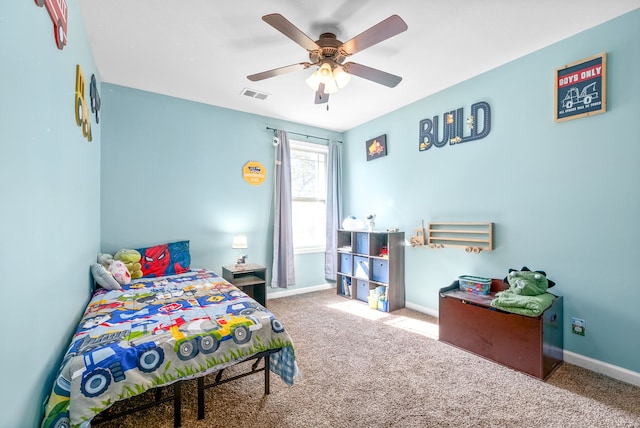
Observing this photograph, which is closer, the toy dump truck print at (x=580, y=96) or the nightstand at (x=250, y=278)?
the toy dump truck print at (x=580, y=96)

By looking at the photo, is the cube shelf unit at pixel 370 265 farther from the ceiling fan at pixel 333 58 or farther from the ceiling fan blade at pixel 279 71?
the ceiling fan blade at pixel 279 71

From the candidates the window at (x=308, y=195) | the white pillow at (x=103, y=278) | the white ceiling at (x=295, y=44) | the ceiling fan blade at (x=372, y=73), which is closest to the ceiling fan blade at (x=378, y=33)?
the ceiling fan blade at (x=372, y=73)

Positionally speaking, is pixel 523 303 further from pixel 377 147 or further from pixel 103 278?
pixel 103 278

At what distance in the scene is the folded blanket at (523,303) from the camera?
83.1 inches

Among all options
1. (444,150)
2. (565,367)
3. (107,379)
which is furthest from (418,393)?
(444,150)

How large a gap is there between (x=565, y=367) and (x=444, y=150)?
228cm

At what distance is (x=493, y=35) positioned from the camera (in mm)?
2305

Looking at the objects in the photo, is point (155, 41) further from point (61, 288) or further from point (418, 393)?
point (418, 393)

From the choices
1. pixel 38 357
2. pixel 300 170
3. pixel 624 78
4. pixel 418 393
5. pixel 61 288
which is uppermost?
pixel 624 78

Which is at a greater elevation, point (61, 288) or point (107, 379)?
point (61, 288)

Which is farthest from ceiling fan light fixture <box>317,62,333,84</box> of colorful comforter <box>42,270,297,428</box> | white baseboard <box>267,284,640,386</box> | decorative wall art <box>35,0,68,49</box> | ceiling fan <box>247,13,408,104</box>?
white baseboard <box>267,284,640,386</box>

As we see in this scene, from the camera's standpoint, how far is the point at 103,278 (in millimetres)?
2482

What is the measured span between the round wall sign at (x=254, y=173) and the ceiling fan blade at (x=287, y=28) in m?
2.16

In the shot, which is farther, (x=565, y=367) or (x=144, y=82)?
(x=144, y=82)
